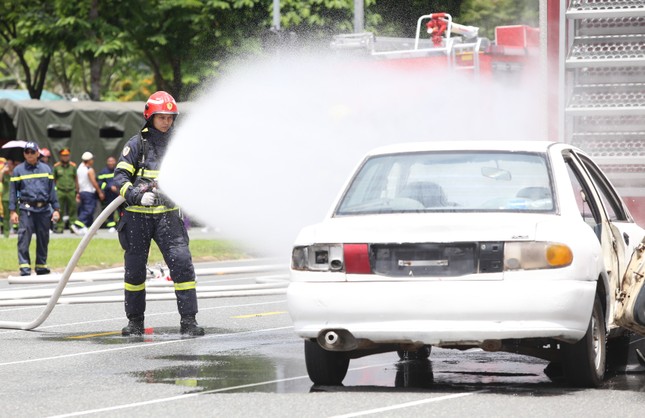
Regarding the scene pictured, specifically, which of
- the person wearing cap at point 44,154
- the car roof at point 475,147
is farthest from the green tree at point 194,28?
the car roof at point 475,147

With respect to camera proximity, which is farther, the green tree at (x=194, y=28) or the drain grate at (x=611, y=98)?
the green tree at (x=194, y=28)

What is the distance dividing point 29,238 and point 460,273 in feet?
42.4

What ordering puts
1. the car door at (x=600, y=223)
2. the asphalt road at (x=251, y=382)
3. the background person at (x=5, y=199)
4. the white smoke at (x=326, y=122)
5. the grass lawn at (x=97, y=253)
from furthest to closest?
1. the background person at (x=5, y=199)
2. the grass lawn at (x=97, y=253)
3. the white smoke at (x=326, y=122)
4. the car door at (x=600, y=223)
5. the asphalt road at (x=251, y=382)

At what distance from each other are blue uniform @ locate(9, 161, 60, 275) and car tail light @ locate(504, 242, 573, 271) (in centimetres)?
1287

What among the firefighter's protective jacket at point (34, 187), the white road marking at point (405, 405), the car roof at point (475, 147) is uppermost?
the car roof at point (475, 147)

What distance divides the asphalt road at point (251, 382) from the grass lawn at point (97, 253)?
31.0 ft

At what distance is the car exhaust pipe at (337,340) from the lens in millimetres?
8391

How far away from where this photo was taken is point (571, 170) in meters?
9.70

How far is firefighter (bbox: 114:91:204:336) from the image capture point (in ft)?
39.1

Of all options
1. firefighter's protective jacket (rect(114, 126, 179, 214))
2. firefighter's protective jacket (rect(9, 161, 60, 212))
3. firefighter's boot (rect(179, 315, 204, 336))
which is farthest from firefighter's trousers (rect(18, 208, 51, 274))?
firefighter's boot (rect(179, 315, 204, 336))

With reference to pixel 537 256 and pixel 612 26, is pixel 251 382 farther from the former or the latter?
pixel 612 26

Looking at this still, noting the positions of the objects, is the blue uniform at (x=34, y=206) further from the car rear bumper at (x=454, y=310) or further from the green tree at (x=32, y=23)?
the green tree at (x=32, y=23)

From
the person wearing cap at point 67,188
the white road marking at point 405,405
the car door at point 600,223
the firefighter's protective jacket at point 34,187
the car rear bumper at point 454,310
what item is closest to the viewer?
the white road marking at point 405,405

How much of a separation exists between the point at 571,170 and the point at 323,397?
2.45 m
